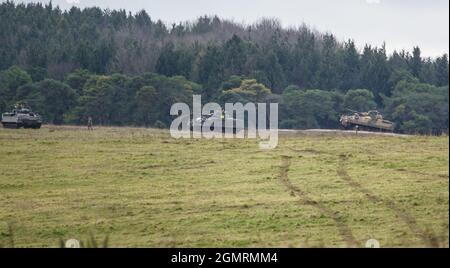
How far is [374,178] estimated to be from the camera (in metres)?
26.8

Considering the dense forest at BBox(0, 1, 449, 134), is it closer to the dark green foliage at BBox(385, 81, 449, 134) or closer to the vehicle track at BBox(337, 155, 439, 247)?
the dark green foliage at BBox(385, 81, 449, 134)

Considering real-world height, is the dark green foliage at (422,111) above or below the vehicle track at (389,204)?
above

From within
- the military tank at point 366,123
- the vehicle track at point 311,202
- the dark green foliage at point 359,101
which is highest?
the dark green foliage at point 359,101

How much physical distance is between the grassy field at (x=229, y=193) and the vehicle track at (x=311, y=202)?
0.04m

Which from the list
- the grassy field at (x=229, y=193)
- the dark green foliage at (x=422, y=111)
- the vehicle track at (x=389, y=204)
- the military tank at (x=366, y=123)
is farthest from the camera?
the dark green foliage at (x=422, y=111)

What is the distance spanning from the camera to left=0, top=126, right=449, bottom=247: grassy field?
20.3m

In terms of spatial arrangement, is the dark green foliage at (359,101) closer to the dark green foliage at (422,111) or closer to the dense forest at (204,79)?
the dense forest at (204,79)

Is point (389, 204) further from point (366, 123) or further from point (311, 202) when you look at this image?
point (366, 123)

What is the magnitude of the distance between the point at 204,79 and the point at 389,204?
203 ft

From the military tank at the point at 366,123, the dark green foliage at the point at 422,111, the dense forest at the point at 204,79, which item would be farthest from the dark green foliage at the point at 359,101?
the military tank at the point at 366,123

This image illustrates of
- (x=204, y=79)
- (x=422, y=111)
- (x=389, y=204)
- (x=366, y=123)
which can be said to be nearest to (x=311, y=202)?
(x=389, y=204)

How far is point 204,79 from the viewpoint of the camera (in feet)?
274

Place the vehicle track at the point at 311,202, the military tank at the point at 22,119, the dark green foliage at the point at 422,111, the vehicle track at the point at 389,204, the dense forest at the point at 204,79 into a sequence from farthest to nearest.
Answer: the dense forest at the point at 204,79 < the dark green foliage at the point at 422,111 < the military tank at the point at 22,119 < the vehicle track at the point at 311,202 < the vehicle track at the point at 389,204

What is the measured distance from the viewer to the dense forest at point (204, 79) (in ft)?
231
